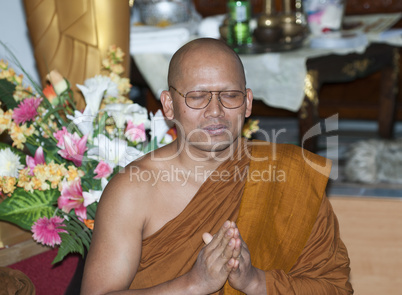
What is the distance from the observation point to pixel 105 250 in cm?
114

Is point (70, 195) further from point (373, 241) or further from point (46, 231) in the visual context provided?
point (373, 241)

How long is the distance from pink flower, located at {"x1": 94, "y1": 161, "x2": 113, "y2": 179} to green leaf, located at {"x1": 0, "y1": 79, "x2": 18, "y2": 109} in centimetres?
36

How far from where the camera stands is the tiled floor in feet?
10.7

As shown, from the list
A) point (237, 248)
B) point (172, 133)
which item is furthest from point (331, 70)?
point (237, 248)

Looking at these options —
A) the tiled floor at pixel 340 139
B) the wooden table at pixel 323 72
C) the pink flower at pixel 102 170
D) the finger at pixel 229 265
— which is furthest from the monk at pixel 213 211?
the tiled floor at pixel 340 139

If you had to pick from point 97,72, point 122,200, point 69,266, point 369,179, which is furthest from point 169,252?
point 369,179

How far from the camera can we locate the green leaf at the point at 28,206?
56.5 inches

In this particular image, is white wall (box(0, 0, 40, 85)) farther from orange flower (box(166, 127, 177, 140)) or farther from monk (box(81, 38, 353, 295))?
monk (box(81, 38, 353, 295))

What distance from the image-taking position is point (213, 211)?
1.32 metres

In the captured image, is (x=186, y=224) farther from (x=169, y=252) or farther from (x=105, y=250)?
(x=105, y=250)

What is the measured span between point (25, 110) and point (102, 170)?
0.27m

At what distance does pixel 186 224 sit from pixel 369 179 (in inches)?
91.8

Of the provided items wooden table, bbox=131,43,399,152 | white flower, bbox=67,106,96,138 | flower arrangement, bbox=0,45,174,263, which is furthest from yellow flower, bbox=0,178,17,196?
wooden table, bbox=131,43,399,152

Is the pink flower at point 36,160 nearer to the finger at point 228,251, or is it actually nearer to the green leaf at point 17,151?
the green leaf at point 17,151
